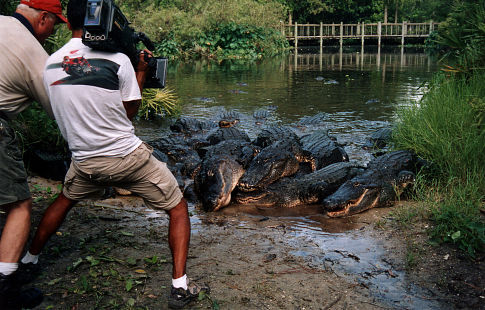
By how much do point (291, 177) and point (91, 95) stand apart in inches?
164

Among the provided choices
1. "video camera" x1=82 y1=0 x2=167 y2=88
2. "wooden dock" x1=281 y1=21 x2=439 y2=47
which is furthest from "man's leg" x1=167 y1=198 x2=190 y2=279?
"wooden dock" x1=281 y1=21 x2=439 y2=47

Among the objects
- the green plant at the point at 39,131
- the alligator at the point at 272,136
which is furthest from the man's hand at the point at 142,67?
the alligator at the point at 272,136

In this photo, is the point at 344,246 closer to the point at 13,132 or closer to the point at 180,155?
the point at 13,132

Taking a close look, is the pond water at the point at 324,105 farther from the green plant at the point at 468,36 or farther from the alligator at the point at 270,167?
the green plant at the point at 468,36

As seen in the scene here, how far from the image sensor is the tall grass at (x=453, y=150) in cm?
419

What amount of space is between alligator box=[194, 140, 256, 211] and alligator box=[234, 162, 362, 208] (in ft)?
0.89

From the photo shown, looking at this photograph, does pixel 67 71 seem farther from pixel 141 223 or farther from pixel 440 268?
pixel 440 268

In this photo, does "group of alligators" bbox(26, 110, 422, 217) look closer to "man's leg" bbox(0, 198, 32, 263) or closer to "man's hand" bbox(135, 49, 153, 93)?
"man's hand" bbox(135, 49, 153, 93)

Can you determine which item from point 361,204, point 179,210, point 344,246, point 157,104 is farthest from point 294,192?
point 157,104

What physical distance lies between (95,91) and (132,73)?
0.28m

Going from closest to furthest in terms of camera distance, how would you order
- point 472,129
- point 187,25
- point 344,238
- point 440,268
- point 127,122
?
point 127,122
point 440,268
point 344,238
point 472,129
point 187,25

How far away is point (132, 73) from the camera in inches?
116

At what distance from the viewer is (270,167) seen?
632 cm

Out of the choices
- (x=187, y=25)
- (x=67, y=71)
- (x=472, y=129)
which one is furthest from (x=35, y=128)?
(x=187, y=25)
